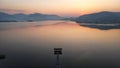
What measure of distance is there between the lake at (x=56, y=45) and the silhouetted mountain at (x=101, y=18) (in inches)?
8.0

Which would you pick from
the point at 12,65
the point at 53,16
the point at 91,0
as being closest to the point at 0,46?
the point at 12,65

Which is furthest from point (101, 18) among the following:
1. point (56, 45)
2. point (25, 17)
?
point (25, 17)

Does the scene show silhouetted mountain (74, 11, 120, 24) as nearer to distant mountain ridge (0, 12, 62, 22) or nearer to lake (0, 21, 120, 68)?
lake (0, 21, 120, 68)

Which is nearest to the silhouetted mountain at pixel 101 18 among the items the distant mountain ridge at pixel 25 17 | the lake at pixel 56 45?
the lake at pixel 56 45

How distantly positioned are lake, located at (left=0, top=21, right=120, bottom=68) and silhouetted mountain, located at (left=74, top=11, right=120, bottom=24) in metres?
0.20

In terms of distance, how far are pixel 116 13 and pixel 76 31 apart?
1.15 meters

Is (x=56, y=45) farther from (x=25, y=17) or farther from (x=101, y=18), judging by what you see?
(x=101, y=18)

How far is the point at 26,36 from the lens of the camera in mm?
5117

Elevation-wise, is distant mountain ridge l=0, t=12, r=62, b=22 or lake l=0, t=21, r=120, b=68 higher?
distant mountain ridge l=0, t=12, r=62, b=22

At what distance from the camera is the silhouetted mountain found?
5.05m

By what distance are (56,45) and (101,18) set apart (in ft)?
4.55

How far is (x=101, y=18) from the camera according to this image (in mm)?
5078

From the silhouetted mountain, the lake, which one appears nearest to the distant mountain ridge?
the lake

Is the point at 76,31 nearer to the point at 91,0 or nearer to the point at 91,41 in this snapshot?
the point at 91,41
